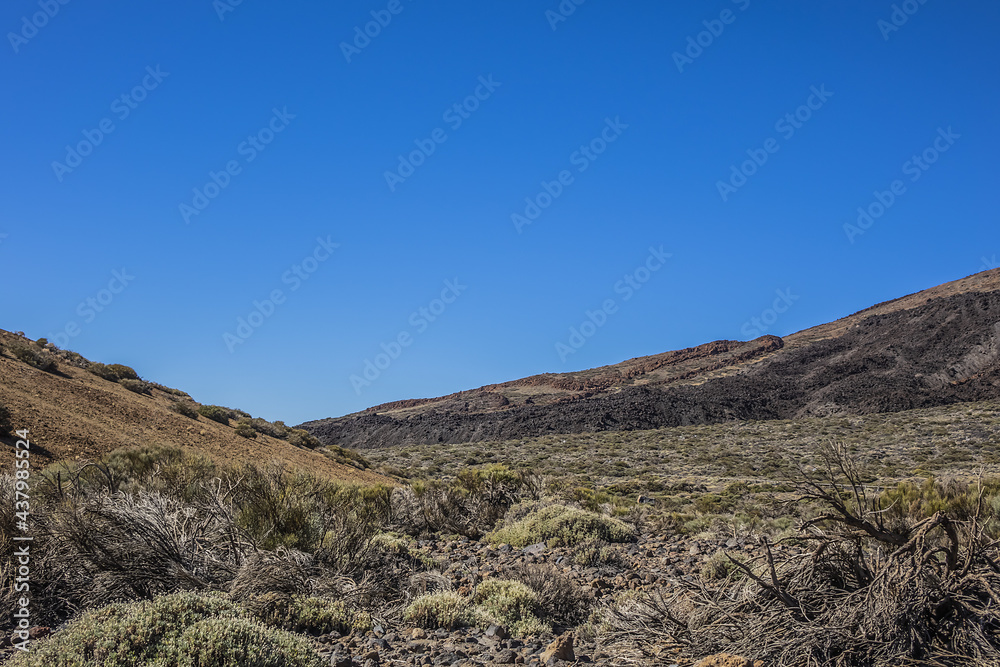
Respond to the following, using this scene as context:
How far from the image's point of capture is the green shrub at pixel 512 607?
214 inches

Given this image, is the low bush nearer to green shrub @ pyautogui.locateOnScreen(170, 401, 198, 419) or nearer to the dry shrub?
the dry shrub

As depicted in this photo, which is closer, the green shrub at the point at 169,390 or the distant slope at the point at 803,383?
the green shrub at the point at 169,390

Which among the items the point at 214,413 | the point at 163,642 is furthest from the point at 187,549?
the point at 214,413

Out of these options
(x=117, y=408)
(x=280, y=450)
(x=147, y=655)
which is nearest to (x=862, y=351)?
(x=280, y=450)

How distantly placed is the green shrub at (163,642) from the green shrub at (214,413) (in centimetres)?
1862

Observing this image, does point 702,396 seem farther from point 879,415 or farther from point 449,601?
point 449,601

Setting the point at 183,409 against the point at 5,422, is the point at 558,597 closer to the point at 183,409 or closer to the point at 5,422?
the point at 5,422

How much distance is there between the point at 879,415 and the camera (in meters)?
39.1

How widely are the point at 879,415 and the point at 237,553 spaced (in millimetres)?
44065

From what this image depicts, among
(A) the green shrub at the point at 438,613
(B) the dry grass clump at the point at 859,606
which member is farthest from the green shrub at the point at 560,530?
(B) the dry grass clump at the point at 859,606

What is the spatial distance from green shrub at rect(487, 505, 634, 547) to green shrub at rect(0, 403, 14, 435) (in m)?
9.90

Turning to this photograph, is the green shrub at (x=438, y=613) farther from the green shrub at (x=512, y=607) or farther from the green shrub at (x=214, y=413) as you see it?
the green shrub at (x=214, y=413)

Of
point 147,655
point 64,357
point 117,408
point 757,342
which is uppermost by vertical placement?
point 757,342

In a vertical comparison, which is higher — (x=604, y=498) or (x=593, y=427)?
(x=593, y=427)
